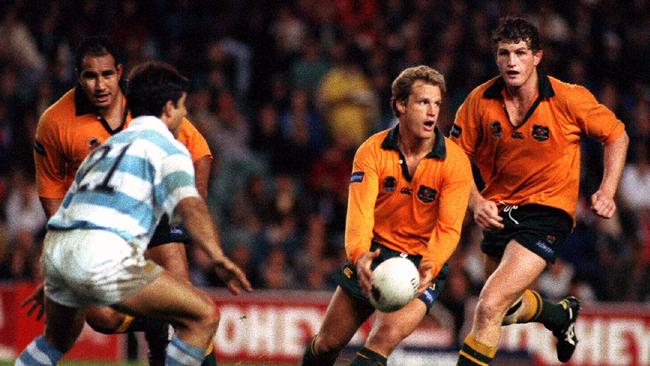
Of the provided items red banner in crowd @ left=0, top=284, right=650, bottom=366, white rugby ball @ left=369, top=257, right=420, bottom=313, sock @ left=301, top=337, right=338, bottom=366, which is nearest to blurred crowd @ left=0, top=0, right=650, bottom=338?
red banner in crowd @ left=0, top=284, right=650, bottom=366

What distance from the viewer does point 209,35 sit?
1644 cm

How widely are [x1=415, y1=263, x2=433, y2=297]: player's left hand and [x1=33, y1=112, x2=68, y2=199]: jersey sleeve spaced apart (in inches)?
95.6

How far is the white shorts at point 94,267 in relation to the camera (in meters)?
6.96

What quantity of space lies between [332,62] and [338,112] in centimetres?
71

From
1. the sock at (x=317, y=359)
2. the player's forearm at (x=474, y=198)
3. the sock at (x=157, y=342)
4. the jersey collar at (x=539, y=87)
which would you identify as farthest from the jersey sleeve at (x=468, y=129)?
the sock at (x=157, y=342)

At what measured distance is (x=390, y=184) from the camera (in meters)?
8.36

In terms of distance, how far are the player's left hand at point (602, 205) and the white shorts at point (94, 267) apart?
9.38 feet

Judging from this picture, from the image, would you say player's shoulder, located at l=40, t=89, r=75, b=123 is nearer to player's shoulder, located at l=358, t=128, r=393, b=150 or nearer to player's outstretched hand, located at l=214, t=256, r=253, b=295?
player's shoulder, located at l=358, t=128, r=393, b=150

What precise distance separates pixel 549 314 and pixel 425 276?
6.51 feet

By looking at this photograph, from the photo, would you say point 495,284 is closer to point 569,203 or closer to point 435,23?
point 569,203

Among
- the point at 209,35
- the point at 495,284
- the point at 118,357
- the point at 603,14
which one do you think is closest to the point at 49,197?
the point at 495,284

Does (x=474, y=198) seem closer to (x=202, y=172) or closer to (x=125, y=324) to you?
(x=202, y=172)

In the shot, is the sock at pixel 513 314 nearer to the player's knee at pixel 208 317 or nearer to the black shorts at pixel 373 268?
the black shorts at pixel 373 268

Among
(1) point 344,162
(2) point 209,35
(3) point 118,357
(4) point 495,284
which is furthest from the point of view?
(2) point 209,35
